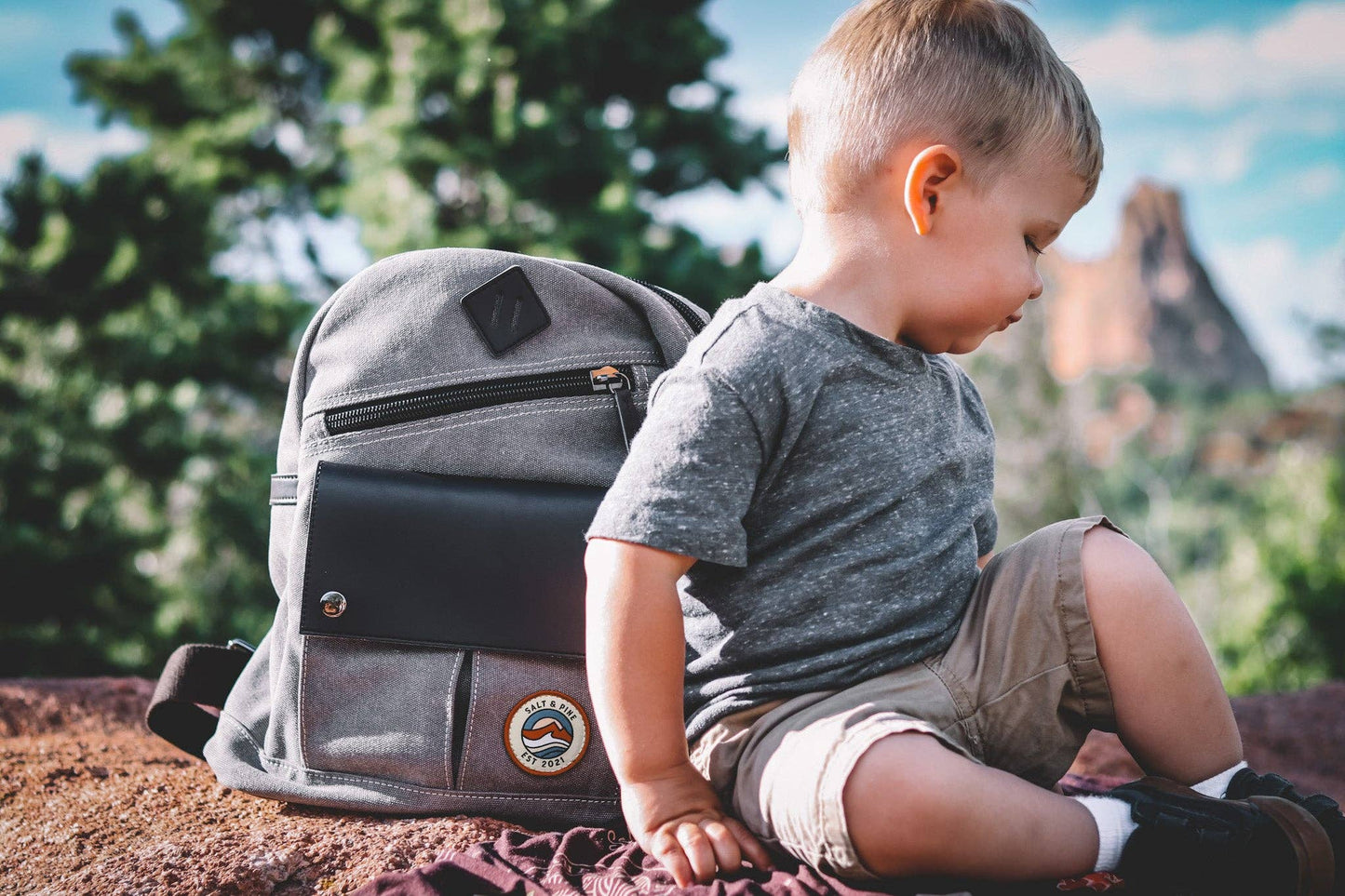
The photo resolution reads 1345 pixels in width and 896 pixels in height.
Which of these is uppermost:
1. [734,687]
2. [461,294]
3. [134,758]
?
[461,294]

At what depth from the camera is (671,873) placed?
1192 mm

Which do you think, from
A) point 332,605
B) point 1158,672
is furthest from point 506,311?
point 1158,672

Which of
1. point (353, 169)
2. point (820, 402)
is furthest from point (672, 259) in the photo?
point (820, 402)

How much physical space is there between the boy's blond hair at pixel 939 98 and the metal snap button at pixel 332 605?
93 cm

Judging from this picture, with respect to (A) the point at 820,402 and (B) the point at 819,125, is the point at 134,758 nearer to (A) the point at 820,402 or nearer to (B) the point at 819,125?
(A) the point at 820,402

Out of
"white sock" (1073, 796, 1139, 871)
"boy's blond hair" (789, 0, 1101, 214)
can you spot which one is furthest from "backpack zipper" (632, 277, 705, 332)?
"white sock" (1073, 796, 1139, 871)

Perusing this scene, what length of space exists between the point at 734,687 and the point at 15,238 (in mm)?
5117

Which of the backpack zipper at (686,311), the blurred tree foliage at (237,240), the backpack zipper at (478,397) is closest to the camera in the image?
the backpack zipper at (478,397)

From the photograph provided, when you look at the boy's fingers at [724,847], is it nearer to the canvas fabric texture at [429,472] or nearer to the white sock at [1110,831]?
the canvas fabric texture at [429,472]

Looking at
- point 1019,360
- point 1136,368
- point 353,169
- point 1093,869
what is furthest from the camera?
point 1136,368

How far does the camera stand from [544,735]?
150 cm

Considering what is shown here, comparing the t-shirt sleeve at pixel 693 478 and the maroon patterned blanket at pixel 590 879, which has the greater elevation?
the t-shirt sleeve at pixel 693 478

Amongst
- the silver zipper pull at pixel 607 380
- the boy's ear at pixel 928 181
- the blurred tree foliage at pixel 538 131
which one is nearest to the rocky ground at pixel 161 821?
the silver zipper pull at pixel 607 380

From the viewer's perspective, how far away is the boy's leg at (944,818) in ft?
3.58
